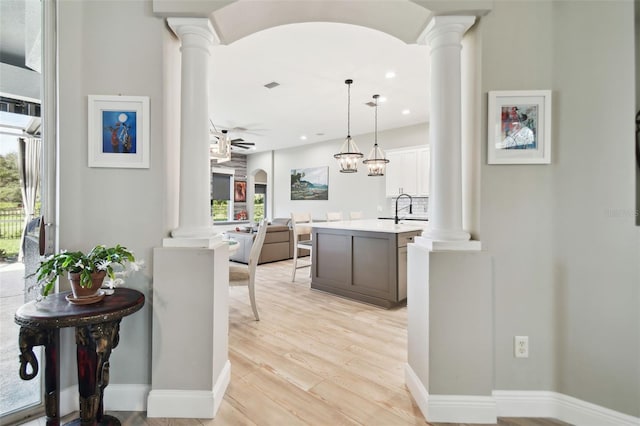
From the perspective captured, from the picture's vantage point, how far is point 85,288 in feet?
4.50

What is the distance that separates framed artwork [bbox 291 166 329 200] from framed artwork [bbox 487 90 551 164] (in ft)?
20.0

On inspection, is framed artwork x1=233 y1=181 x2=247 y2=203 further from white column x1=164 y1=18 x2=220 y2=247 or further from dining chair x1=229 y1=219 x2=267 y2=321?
white column x1=164 y1=18 x2=220 y2=247

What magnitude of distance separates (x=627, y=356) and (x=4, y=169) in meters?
3.60

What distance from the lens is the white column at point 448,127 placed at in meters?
1.71

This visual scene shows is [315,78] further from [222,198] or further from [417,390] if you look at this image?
[222,198]

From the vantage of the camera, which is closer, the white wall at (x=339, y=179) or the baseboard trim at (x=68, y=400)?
the baseboard trim at (x=68, y=400)

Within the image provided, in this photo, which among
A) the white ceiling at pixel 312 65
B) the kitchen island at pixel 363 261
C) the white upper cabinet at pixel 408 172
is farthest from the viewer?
the white upper cabinet at pixel 408 172

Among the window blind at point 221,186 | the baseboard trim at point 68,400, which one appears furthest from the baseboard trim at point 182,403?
the window blind at point 221,186

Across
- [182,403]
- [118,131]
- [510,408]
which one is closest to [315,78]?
[118,131]

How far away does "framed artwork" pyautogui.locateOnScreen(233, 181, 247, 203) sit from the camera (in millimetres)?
9305

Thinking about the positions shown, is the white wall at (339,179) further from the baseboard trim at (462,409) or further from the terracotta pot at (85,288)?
the terracotta pot at (85,288)

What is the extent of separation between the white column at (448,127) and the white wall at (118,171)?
1676 mm

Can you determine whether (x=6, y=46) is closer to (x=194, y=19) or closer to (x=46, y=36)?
(x=46, y=36)

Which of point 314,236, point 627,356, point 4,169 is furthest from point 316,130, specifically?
point 627,356
